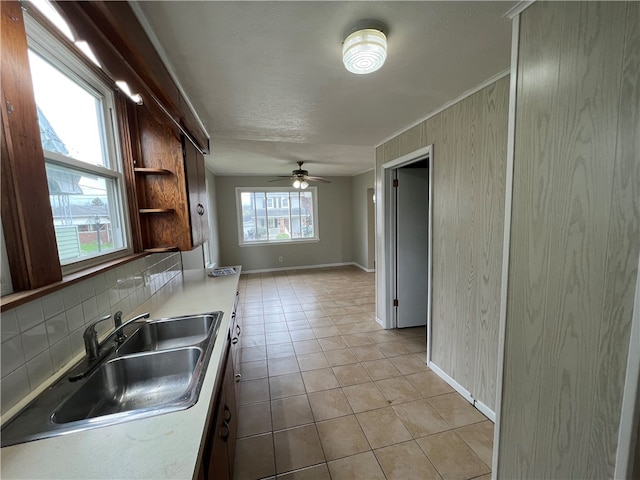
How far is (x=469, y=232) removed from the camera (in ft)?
6.18

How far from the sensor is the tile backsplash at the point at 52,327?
2.77 feet

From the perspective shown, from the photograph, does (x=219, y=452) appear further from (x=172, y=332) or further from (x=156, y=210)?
(x=156, y=210)

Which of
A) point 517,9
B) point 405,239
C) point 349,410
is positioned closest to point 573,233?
point 517,9

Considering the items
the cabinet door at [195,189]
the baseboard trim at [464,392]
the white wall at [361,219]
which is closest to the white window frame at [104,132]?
the cabinet door at [195,189]

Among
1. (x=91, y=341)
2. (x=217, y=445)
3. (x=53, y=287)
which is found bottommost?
(x=217, y=445)

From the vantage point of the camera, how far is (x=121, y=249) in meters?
1.71

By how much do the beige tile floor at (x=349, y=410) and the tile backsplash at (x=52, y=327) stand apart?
44.7 inches

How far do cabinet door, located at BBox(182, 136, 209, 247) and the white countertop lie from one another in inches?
56.4

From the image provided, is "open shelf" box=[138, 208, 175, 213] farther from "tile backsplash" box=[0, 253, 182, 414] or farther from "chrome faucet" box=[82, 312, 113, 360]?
"chrome faucet" box=[82, 312, 113, 360]

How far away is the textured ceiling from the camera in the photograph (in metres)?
1.06

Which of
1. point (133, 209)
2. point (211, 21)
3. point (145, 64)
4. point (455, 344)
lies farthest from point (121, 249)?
point (455, 344)

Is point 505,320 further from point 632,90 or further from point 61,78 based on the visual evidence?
point 61,78

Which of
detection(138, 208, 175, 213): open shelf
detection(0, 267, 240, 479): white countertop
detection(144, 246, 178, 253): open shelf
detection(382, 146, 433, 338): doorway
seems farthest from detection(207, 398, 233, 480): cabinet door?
detection(382, 146, 433, 338): doorway

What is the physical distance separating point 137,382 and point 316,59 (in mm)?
1842
